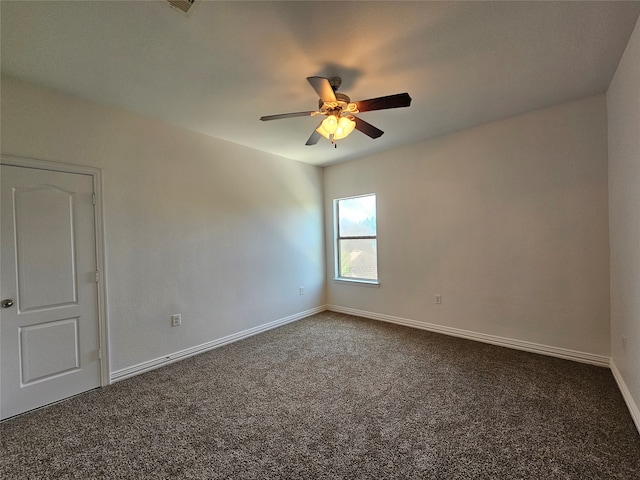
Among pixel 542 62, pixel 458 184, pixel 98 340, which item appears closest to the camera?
pixel 542 62

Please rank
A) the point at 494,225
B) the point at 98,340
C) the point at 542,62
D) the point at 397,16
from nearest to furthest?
the point at 397,16
the point at 542,62
the point at 98,340
the point at 494,225

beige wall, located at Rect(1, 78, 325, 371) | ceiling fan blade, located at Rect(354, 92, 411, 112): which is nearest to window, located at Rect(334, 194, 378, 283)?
beige wall, located at Rect(1, 78, 325, 371)

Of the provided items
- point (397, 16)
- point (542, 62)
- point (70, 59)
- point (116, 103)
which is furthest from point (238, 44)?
point (542, 62)

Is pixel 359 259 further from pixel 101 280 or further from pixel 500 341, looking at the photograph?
pixel 101 280

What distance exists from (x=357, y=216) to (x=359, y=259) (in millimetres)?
736

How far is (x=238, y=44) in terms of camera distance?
1.88m

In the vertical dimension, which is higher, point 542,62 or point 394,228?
point 542,62

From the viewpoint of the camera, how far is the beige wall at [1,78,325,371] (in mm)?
2465

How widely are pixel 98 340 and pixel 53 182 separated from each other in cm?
145

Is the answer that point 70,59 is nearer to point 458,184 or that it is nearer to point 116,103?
point 116,103

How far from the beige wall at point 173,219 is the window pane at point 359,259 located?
3.01 feet

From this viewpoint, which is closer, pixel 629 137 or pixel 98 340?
pixel 629 137

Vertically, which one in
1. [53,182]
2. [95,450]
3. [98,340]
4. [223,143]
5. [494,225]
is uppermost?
[223,143]

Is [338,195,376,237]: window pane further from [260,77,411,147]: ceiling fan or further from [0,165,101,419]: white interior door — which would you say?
[0,165,101,419]: white interior door
